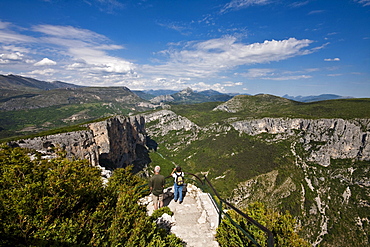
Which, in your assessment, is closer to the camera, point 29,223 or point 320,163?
point 29,223

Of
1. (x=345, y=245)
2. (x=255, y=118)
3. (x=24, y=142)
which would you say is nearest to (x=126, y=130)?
(x=24, y=142)

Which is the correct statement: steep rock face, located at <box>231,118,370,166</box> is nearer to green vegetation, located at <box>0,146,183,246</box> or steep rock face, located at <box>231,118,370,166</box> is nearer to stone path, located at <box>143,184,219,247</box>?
stone path, located at <box>143,184,219,247</box>

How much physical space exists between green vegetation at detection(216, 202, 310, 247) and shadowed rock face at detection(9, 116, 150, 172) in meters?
31.3

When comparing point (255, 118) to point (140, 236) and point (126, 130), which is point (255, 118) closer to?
point (126, 130)

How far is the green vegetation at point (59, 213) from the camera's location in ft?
15.8

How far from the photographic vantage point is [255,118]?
169000 mm

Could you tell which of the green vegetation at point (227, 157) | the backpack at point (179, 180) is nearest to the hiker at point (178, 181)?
the backpack at point (179, 180)

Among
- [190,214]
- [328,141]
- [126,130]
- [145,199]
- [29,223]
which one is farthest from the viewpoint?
[328,141]

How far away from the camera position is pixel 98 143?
72.3m

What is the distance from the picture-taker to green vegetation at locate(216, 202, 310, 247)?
8188 mm

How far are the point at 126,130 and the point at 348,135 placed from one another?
15016 centimetres

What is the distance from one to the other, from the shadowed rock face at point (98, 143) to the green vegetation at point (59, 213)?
28005 mm

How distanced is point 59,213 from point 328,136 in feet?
544

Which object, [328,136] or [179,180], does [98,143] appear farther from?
[328,136]
